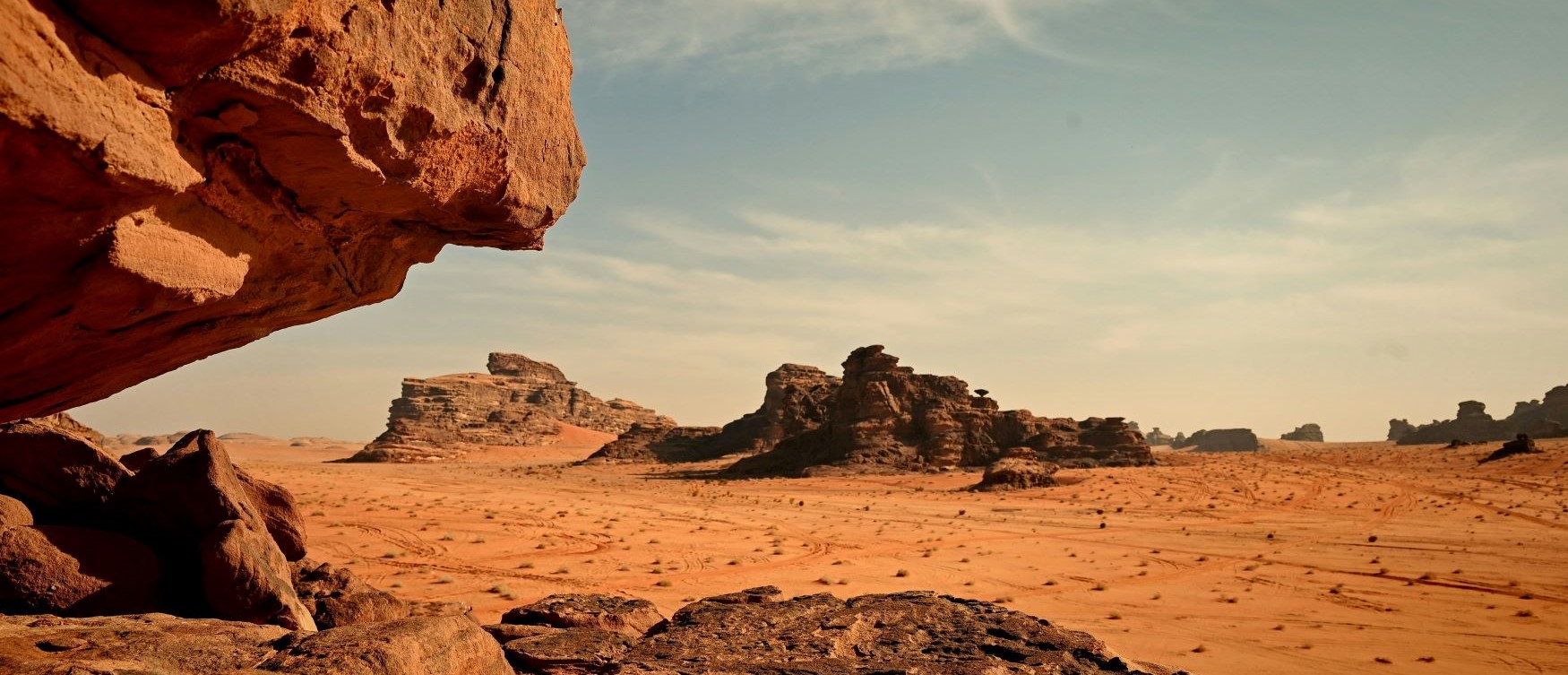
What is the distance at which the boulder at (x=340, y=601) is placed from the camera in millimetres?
6609

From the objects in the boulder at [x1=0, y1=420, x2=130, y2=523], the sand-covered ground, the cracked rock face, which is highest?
the cracked rock face

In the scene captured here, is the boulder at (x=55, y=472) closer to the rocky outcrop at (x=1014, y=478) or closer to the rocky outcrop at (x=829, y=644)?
the rocky outcrop at (x=829, y=644)

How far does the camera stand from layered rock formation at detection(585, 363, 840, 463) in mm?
54500

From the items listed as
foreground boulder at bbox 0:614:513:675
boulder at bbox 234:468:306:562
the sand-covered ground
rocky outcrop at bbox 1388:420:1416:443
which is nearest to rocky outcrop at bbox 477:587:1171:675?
foreground boulder at bbox 0:614:513:675

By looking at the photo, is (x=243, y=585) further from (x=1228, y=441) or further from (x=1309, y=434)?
(x=1309, y=434)

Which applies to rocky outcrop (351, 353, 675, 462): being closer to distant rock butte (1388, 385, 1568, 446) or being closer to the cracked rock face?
the cracked rock face

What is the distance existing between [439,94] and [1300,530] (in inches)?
867

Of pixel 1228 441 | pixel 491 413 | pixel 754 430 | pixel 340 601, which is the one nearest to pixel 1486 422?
pixel 1228 441

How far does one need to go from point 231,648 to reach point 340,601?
2.66 m

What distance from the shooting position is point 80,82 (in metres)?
2.88

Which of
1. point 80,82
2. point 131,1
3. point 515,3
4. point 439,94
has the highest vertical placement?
point 515,3

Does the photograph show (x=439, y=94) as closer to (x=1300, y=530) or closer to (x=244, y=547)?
(x=244, y=547)

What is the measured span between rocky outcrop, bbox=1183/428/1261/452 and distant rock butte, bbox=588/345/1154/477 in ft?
175

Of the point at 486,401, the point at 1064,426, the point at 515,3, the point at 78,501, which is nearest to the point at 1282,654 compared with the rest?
the point at 515,3
